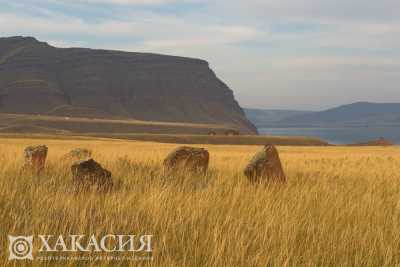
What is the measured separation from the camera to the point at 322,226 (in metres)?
5.65

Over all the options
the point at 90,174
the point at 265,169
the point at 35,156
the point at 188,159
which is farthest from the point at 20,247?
the point at 188,159

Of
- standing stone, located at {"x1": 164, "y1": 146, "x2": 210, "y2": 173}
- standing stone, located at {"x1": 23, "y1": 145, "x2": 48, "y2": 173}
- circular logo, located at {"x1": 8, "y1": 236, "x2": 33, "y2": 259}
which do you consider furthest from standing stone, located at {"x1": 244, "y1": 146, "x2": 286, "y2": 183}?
circular logo, located at {"x1": 8, "y1": 236, "x2": 33, "y2": 259}

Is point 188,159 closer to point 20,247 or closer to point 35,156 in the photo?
point 35,156


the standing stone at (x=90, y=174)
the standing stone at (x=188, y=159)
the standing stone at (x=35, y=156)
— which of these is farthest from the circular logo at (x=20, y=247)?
the standing stone at (x=188, y=159)

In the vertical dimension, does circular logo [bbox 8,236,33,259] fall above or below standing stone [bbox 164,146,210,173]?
below

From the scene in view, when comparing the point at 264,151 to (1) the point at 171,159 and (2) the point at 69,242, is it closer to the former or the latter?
(1) the point at 171,159

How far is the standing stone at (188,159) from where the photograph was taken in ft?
39.0

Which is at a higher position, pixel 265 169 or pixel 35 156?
pixel 35 156

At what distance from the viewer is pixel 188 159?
1221 centimetres

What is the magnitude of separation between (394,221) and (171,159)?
6.84 metres

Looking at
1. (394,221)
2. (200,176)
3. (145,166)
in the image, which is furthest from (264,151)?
(394,221)

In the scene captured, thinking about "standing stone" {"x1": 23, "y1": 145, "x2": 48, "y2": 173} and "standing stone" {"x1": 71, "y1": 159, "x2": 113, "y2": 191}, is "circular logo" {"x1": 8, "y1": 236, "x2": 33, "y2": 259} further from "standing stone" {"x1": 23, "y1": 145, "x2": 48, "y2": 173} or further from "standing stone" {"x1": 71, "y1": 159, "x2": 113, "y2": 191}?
A: "standing stone" {"x1": 23, "y1": 145, "x2": 48, "y2": 173}

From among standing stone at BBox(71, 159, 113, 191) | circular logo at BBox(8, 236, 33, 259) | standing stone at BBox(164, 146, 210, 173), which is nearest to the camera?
circular logo at BBox(8, 236, 33, 259)

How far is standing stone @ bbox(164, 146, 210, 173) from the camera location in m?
11.9
